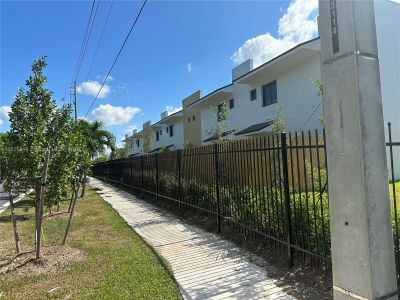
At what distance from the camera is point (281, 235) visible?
561 cm

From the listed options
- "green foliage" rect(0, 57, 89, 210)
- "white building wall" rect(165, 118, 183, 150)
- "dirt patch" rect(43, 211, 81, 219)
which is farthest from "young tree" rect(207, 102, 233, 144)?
"white building wall" rect(165, 118, 183, 150)

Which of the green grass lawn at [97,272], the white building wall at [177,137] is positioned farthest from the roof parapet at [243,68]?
the green grass lawn at [97,272]

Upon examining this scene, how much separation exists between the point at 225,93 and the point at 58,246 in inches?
709

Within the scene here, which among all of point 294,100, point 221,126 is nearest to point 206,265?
point 221,126

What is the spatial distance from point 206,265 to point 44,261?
2674 millimetres

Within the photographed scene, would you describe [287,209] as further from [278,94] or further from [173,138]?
[173,138]

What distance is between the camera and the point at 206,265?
18.1ft

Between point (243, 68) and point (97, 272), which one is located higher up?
point (243, 68)

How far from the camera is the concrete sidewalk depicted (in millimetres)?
4449

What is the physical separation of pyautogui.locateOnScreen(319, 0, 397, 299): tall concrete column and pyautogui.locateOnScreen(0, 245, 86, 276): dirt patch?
4.87 m

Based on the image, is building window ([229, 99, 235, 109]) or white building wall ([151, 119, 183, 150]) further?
white building wall ([151, 119, 183, 150])

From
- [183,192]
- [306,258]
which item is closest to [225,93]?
[183,192]

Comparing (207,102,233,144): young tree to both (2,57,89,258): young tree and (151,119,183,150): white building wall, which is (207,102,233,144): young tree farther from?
(151,119,183,150): white building wall

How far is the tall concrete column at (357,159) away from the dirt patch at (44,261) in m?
4.87
